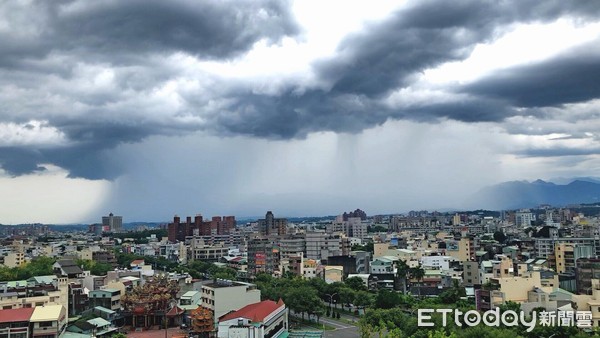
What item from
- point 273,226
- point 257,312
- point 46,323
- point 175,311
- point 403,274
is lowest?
point 175,311

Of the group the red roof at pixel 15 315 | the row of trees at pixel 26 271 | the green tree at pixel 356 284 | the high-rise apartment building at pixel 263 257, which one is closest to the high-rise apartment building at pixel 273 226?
the high-rise apartment building at pixel 263 257

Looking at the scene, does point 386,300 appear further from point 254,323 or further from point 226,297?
point 254,323

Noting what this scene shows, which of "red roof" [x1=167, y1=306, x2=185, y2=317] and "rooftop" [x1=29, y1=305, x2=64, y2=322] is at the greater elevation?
"rooftop" [x1=29, y1=305, x2=64, y2=322]

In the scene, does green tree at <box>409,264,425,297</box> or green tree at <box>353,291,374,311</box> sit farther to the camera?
green tree at <box>409,264,425,297</box>

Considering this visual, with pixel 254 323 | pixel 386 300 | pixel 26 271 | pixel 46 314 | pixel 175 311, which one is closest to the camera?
pixel 254 323

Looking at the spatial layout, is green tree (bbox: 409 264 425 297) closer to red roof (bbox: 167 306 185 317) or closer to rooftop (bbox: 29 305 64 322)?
red roof (bbox: 167 306 185 317)

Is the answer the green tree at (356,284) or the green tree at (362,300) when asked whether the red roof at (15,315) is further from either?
the green tree at (356,284)

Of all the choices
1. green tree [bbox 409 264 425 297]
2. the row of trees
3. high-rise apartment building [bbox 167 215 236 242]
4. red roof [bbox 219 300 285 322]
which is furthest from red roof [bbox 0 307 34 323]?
high-rise apartment building [bbox 167 215 236 242]

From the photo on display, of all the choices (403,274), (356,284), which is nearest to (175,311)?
(356,284)
